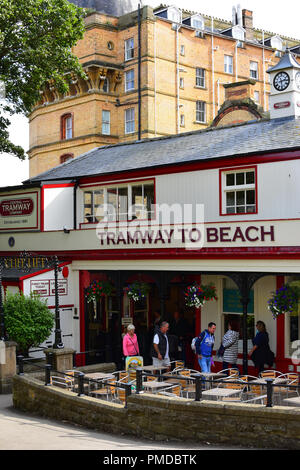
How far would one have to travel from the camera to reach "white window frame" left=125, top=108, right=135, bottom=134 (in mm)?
48625

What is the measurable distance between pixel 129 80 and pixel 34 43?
22.7 meters

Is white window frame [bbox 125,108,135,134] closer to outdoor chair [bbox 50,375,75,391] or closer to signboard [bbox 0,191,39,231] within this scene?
signboard [bbox 0,191,39,231]

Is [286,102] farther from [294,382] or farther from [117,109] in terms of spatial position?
[117,109]

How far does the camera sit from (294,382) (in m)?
15.5

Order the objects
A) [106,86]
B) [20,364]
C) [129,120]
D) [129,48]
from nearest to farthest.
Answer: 1. [20,364]
2. [129,48]
3. [129,120]
4. [106,86]

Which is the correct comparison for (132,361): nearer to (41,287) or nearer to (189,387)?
(189,387)

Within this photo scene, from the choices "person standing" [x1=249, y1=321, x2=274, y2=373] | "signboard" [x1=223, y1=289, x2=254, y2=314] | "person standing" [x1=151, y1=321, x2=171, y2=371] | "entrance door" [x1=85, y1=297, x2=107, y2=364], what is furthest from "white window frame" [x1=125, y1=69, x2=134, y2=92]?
"person standing" [x1=151, y1=321, x2=171, y2=371]

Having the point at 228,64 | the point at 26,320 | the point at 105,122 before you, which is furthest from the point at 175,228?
the point at 228,64

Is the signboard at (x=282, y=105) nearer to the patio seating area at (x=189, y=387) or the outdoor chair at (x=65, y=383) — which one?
the patio seating area at (x=189, y=387)

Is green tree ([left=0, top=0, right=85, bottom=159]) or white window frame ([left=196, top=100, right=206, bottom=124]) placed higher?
white window frame ([left=196, top=100, right=206, bottom=124])

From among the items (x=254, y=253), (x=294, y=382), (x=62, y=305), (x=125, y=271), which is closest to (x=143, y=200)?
(x=125, y=271)

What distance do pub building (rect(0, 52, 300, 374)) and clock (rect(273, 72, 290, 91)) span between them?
1.5 inches

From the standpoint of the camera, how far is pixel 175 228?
1917cm

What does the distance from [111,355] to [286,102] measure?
1045 centimetres
